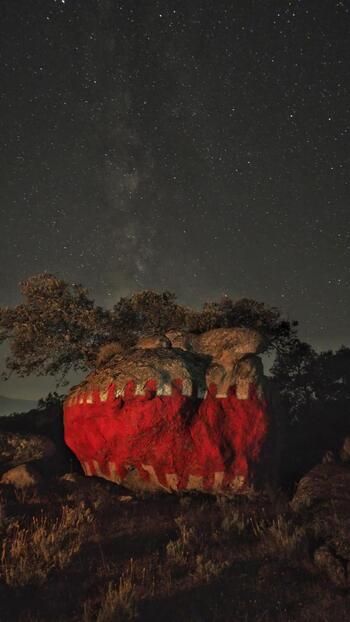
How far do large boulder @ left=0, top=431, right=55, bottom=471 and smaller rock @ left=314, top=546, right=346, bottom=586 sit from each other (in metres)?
10.6

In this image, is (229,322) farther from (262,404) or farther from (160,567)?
(160,567)

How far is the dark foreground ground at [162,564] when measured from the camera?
807 centimetres

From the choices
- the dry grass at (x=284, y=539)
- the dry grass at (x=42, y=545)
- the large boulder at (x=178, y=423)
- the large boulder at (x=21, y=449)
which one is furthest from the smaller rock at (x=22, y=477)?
the dry grass at (x=284, y=539)

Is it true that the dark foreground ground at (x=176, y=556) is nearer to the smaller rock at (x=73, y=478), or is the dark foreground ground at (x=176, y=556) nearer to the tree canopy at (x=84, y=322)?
the smaller rock at (x=73, y=478)

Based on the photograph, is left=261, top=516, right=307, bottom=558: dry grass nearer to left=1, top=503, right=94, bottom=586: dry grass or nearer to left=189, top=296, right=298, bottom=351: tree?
left=1, top=503, right=94, bottom=586: dry grass

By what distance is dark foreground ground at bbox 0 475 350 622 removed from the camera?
8.07 metres

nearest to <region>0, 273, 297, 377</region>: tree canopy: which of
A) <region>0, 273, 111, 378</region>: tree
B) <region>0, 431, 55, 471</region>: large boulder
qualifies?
<region>0, 273, 111, 378</region>: tree

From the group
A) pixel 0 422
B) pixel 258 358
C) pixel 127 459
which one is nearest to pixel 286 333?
pixel 258 358

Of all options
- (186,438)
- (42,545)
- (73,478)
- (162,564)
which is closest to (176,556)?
(162,564)

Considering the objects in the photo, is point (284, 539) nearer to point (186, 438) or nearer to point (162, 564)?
point (162, 564)

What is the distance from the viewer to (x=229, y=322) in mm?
23500

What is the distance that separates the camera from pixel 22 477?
49.3 feet

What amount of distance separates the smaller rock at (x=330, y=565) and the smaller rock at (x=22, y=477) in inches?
344

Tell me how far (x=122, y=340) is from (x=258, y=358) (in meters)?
8.93
